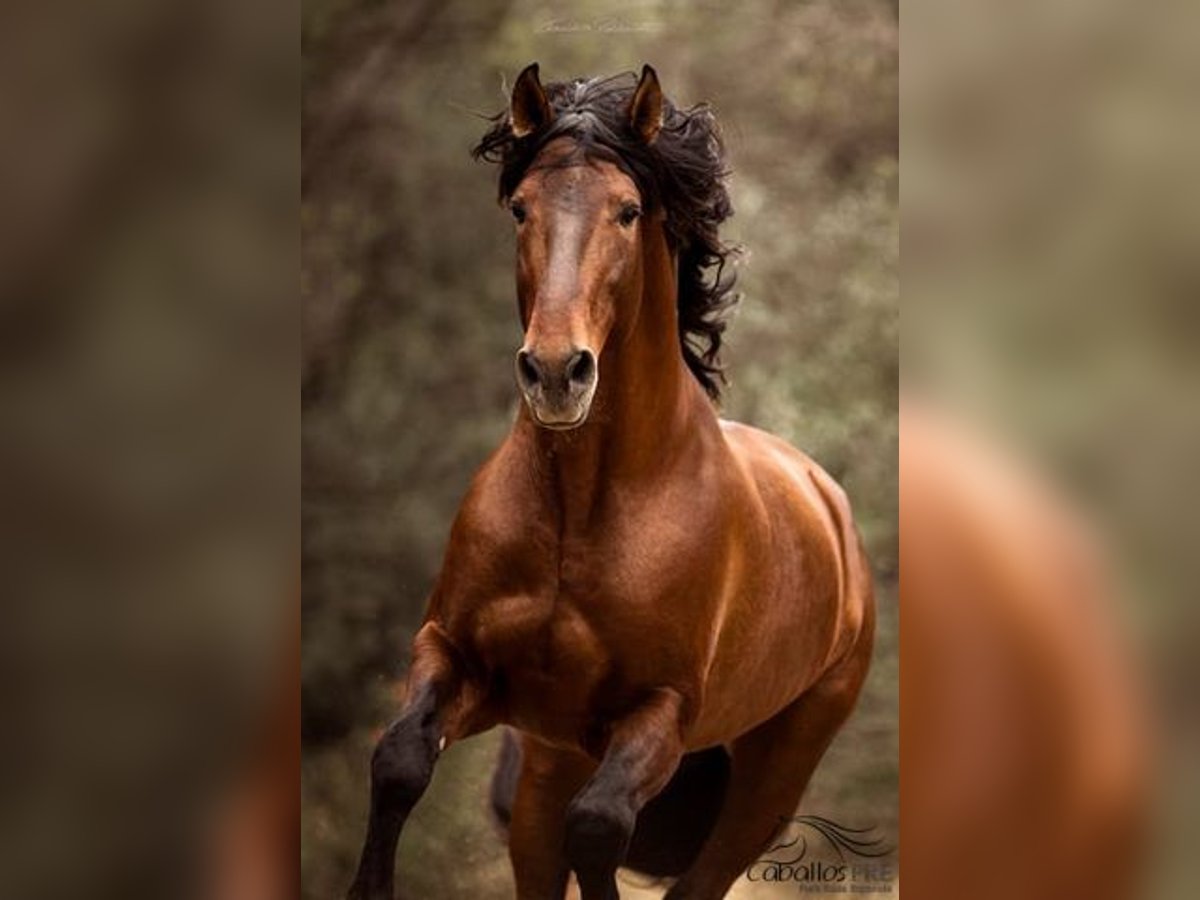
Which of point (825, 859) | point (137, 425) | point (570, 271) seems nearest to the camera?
point (137, 425)

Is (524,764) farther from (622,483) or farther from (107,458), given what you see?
(107,458)

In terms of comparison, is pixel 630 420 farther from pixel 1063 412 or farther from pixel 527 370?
pixel 1063 412

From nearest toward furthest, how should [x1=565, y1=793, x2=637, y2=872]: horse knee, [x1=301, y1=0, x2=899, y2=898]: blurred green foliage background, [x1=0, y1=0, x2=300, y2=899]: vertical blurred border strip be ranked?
[x1=0, y1=0, x2=300, y2=899]: vertical blurred border strip
[x1=565, y1=793, x2=637, y2=872]: horse knee
[x1=301, y1=0, x2=899, y2=898]: blurred green foliage background

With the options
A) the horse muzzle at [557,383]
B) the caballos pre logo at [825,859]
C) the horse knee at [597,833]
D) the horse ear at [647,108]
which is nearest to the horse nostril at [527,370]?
the horse muzzle at [557,383]

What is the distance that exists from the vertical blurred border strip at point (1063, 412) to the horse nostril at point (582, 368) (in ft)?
0.95

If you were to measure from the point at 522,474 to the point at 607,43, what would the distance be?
1.21 ft

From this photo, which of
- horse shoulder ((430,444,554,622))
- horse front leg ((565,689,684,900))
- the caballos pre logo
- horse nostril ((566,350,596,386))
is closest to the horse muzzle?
horse nostril ((566,350,596,386))

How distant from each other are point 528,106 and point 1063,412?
19.4 inches

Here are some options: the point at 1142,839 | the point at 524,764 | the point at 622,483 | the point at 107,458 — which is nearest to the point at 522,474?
the point at 622,483

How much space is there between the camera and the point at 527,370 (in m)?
1.35

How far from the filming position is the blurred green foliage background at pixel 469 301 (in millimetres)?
1510

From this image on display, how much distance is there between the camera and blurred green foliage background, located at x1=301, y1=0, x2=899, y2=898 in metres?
1.51

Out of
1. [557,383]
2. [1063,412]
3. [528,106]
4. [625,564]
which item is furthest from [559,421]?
[1063,412]

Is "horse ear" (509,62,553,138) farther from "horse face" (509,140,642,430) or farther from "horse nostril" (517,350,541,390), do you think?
"horse nostril" (517,350,541,390)
